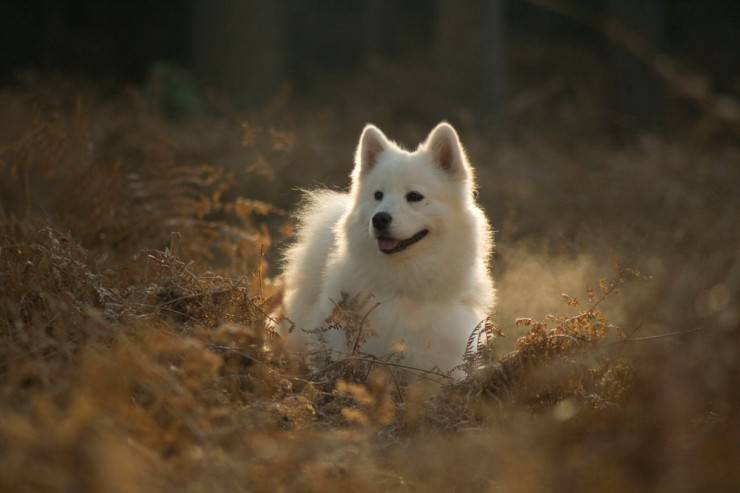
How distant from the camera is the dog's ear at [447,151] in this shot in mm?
4848

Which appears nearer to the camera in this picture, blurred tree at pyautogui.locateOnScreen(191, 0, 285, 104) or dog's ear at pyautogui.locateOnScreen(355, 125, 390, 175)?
dog's ear at pyautogui.locateOnScreen(355, 125, 390, 175)

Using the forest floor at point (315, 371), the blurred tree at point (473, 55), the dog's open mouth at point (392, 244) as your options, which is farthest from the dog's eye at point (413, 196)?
the blurred tree at point (473, 55)

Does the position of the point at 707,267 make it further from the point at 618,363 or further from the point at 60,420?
Answer: the point at 60,420

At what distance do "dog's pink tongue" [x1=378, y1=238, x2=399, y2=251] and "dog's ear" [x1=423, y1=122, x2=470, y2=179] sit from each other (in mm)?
654

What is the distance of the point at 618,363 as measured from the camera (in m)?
3.77

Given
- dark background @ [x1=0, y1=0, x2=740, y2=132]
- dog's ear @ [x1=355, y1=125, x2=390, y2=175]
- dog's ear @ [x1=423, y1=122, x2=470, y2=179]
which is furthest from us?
dark background @ [x1=0, y1=0, x2=740, y2=132]

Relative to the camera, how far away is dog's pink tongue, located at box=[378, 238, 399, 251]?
179 inches

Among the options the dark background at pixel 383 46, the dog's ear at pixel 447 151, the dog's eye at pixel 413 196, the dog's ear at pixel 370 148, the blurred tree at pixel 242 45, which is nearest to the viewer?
the dog's eye at pixel 413 196

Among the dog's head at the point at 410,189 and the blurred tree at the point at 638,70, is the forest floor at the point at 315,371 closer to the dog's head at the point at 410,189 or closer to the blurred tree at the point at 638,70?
the dog's head at the point at 410,189

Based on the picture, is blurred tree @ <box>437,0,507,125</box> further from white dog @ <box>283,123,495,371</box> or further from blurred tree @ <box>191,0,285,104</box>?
white dog @ <box>283,123,495,371</box>

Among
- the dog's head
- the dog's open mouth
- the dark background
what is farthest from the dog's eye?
the dark background

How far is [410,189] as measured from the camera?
15.6ft

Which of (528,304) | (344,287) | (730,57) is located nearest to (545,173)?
(528,304)

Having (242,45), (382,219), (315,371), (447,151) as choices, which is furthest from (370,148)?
(242,45)
